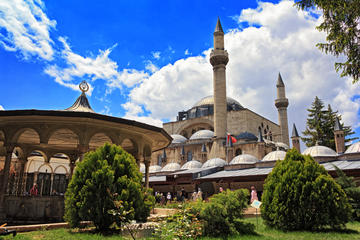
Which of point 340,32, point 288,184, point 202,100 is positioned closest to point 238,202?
point 288,184

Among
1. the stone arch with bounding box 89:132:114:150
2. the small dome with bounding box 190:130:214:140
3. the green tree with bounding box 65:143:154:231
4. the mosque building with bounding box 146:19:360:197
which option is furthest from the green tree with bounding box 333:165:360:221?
the small dome with bounding box 190:130:214:140

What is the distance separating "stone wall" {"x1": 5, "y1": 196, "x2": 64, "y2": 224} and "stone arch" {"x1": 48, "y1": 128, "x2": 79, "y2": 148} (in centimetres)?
328

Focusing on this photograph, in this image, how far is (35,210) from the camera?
9.10m

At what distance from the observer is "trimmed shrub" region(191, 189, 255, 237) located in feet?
21.8

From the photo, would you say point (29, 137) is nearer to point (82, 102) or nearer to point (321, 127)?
point (82, 102)

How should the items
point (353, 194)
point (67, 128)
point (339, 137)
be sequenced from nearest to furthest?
point (67, 128), point (353, 194), point (339, 137)

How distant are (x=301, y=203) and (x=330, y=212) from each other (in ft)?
2.69

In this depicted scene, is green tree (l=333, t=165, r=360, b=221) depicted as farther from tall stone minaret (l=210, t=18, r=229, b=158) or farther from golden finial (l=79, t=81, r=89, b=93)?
tall stone minaret (l=210, t=18, r=229, b=158)

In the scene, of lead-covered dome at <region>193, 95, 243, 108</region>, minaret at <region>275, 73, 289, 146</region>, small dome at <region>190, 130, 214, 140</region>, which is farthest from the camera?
lead-covered dome at <region>193, 95, 243, 108</region>

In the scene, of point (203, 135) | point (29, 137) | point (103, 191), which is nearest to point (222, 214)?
point (103, 191)

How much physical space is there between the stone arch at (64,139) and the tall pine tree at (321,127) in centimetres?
2944

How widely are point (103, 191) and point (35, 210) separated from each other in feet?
13.2

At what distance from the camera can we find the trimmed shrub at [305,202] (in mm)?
7414

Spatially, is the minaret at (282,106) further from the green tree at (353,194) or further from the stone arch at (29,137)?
the stone arch at (29,137)
